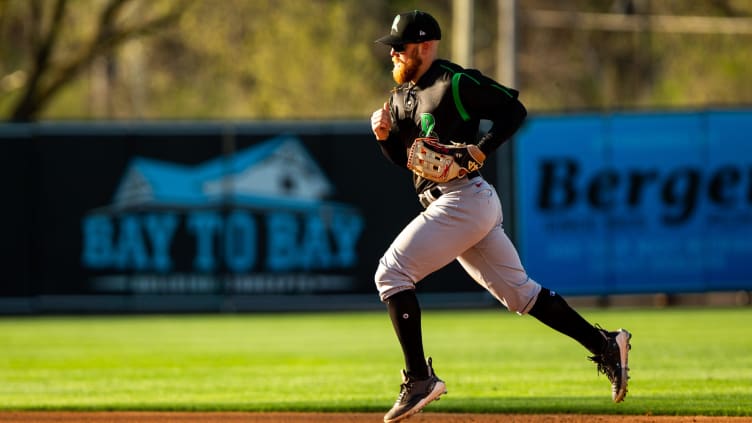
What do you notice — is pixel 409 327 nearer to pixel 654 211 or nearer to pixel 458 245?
pixel 458 245

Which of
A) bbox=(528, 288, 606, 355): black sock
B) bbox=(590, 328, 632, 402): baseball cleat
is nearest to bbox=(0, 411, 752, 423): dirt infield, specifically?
bbox=(590, 328, 632, 402): baseball cleat

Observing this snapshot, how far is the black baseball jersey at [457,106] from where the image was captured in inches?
261

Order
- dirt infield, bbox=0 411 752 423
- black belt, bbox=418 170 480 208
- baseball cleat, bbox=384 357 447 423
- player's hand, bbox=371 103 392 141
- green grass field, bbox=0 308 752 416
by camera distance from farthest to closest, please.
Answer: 1. green grass field, bbox=0 308 752 416
2. dirt infield, bbox=0 411 752 423
3. black belt, bbox=418 170 480 208
4. player's hand, bbox=371 103 392 141
5. baseball cleat, bbox=384 357 447 423

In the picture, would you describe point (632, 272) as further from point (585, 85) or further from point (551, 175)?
point (585, 85)

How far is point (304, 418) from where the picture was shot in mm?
8047

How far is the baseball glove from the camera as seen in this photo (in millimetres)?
6617

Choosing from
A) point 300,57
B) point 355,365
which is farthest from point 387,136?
point 300,57

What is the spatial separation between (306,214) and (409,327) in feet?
40.1

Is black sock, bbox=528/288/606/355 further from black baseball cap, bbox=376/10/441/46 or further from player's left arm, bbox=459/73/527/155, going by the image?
black baseball cap, bbox=376/10/441/46

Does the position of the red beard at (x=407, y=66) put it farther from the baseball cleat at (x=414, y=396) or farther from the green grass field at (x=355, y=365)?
the green grass field at (x=355, y=365)

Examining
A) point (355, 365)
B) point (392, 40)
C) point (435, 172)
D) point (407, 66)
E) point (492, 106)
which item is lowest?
point (355, 365)

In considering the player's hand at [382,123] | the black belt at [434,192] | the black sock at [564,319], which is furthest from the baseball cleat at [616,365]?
the player's hand at [382,123]

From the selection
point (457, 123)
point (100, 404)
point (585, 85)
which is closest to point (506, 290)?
point (457, 123)

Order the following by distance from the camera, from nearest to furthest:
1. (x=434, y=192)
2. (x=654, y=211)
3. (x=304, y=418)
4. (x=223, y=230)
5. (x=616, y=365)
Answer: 1. (x=434, y=192)
2. (x=616, y=365)
3. (x=304, y=418)
4. (x=654, y=211)
5. (x=223, y=230)
